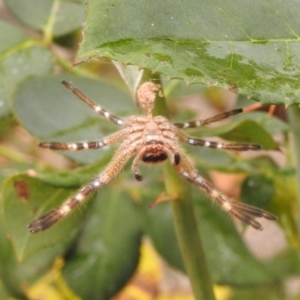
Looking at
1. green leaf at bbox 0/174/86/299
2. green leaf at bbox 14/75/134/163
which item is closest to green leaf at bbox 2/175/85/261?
green leaf at bbox 0/174/86/299

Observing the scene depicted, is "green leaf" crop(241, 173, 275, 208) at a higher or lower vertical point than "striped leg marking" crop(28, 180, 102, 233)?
higher

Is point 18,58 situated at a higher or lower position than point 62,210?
higher

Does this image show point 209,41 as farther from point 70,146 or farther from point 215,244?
point 215,244

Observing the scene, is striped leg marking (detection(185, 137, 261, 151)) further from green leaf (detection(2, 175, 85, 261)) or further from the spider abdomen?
green leaf (detection(2, 175, 85, 261))

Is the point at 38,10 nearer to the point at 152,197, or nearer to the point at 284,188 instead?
the point at 152,197

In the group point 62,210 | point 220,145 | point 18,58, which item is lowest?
point 62,210

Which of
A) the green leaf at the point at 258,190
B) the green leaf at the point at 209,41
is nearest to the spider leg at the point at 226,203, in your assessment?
the green leaf at the point at 209,41

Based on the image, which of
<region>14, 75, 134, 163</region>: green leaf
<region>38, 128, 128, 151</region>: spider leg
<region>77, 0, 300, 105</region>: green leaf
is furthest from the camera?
<region>14, 75, 134, 163</region>: green leaf

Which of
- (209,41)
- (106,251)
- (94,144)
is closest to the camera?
(209,41)

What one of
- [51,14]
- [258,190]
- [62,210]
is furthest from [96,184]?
[51,14]
